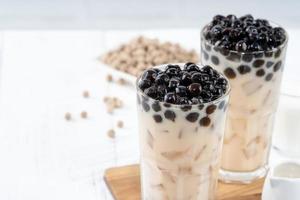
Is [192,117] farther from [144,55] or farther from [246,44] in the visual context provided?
[144,55]

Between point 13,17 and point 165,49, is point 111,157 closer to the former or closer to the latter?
point 165,49

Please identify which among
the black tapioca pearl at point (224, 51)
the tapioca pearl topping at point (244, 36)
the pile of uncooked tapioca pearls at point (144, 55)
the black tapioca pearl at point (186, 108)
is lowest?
the pile of uncooked tapioca pearls at point (144, 55)

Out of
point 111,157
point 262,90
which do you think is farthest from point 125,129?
point 262,90

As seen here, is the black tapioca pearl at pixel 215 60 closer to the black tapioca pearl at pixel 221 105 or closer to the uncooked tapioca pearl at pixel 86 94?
the black tapioca pearl at pixel 221 105

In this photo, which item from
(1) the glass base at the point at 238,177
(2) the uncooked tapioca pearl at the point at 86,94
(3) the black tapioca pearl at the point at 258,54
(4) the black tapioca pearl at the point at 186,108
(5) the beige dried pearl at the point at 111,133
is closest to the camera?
(4) the black tapioca pearl at the point at 186,108

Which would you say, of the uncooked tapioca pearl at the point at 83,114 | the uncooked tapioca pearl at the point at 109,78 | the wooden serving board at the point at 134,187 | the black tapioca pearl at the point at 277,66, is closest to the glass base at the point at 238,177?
the wooden serving board at the point at 134,187

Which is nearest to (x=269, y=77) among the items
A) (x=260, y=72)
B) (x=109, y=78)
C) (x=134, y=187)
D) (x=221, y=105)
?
(x=260, y=72)
